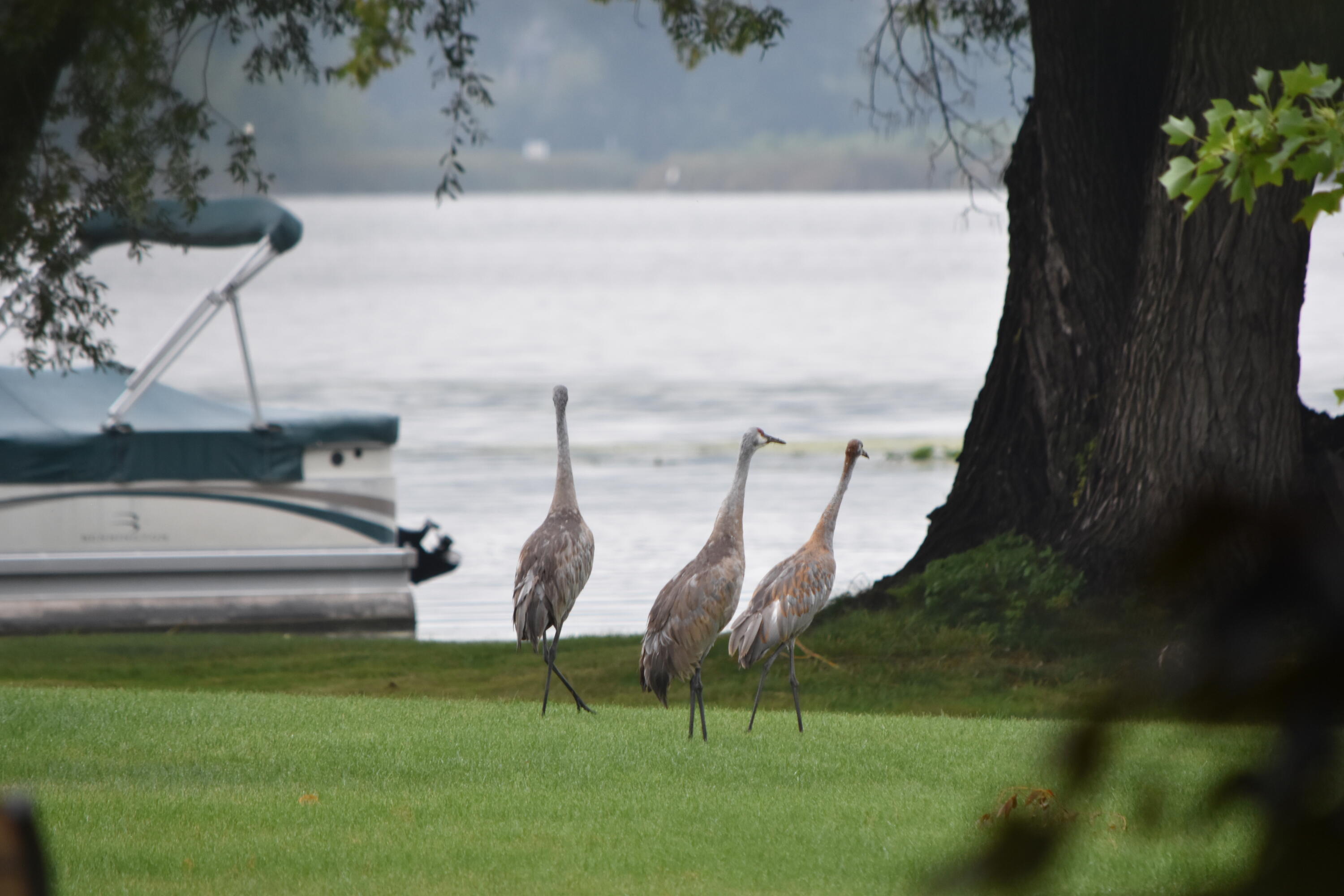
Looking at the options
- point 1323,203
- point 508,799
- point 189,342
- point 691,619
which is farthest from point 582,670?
point 1323,203

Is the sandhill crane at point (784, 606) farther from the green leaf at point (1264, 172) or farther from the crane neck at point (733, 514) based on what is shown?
the green leaf at point (1264, 172)

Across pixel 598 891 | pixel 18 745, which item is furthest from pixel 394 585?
pixel 598 891

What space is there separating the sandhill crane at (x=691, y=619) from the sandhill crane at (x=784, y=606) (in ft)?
0.53

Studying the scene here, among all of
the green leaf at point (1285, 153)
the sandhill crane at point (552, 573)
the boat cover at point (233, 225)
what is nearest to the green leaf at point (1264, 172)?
the green leaf at point (1285, 153)

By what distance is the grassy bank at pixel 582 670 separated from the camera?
11.3 metres

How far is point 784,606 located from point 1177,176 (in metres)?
5.18

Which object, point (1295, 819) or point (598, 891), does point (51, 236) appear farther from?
point (1295, 819)

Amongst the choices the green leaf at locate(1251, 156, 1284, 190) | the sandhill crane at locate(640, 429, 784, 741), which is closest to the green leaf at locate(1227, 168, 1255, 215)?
the green leaf at locate(1251, 156, 1284, 190)

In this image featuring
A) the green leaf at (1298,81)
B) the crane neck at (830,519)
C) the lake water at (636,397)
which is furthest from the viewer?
the lake water at (636,397)

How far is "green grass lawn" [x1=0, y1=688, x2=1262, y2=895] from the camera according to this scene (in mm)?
5828

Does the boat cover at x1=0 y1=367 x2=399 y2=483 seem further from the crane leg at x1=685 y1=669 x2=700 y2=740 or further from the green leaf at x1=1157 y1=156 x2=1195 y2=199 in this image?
the green leaf at x1=1157 y1=156 x2=1195 y2=199

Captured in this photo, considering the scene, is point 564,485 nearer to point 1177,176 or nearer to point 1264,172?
point 1264,172

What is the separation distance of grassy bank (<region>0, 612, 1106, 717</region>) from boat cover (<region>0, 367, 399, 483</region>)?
2089 mm

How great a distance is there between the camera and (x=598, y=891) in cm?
569
